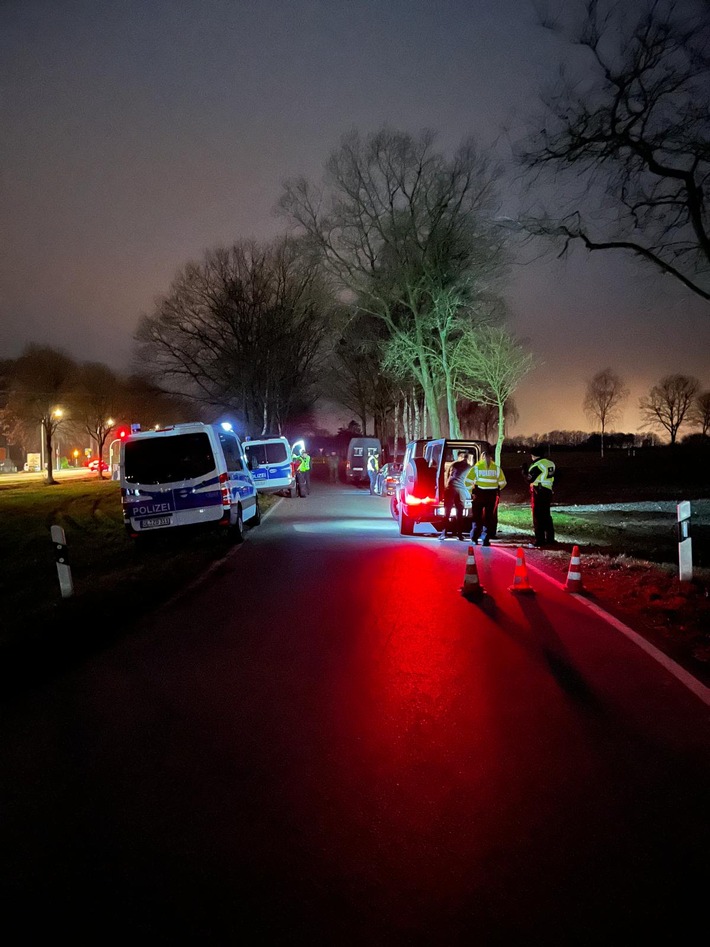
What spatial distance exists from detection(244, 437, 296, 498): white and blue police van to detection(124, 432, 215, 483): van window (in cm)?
1321

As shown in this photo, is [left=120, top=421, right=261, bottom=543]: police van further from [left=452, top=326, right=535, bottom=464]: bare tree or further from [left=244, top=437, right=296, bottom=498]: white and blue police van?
[left=452, top=326, right=535, bottom=464]: bare tree

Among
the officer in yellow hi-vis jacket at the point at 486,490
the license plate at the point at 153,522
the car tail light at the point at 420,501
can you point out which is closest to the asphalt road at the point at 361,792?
the officer in yellow hi-vis jacket at the point at 486,490

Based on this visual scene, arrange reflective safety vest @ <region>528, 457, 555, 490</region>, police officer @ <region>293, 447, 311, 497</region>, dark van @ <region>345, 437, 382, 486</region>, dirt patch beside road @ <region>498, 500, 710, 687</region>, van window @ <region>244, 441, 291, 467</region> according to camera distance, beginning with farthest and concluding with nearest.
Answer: dark van @ <region>345, 437, 382, 486</region> → police officer @ <region>293, 447, 311, 497</region> → van window @ <region>244, 441, 291, 467</region> → reflective safety vest @ <region>528, 457, 555, 490</region> → dirt patch beside road @ <region>498, 500, 710, 687</region>

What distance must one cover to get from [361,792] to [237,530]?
12.7 metres

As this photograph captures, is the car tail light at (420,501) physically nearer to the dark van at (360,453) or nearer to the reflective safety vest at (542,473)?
the reflective safety vest at (542,473)

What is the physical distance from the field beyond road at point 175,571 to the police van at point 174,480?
2.40 ft

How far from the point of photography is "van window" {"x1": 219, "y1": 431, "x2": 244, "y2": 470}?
55.4 feet

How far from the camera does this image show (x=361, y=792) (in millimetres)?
4105

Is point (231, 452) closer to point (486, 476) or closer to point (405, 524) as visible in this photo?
point (405, 524)

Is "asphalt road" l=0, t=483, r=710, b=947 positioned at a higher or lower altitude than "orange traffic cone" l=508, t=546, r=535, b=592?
lower

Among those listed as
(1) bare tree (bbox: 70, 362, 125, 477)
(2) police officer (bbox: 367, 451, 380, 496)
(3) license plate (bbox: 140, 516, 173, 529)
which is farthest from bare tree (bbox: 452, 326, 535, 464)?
(1) bare tree (bbox: 70, 362, 125, 477)

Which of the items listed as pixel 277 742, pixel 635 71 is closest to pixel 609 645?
pixel 277 742

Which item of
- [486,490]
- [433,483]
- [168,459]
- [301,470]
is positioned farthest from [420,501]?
[301,470]

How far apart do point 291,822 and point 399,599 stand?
19.8 feet
